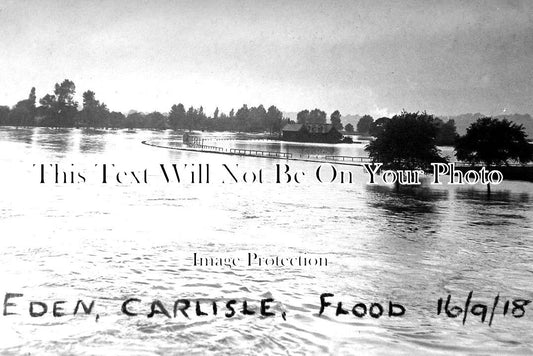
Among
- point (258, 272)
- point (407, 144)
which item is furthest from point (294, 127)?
point (258, 272)

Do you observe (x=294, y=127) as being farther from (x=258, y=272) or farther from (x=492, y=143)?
(x=258, y=272)

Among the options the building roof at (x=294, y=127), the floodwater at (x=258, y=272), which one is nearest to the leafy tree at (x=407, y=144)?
the floodwater at (x=258, y=272)

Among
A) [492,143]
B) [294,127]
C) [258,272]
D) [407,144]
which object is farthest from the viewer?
[294,127]

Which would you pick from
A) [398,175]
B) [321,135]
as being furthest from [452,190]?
[321,135]

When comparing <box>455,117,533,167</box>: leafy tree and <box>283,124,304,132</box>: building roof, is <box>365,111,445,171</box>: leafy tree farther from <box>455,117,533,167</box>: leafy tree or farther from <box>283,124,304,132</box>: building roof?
<box>283,124,304,132</box>: building roof

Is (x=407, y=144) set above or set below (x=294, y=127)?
below

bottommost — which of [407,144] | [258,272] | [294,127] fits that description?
[258,272]
